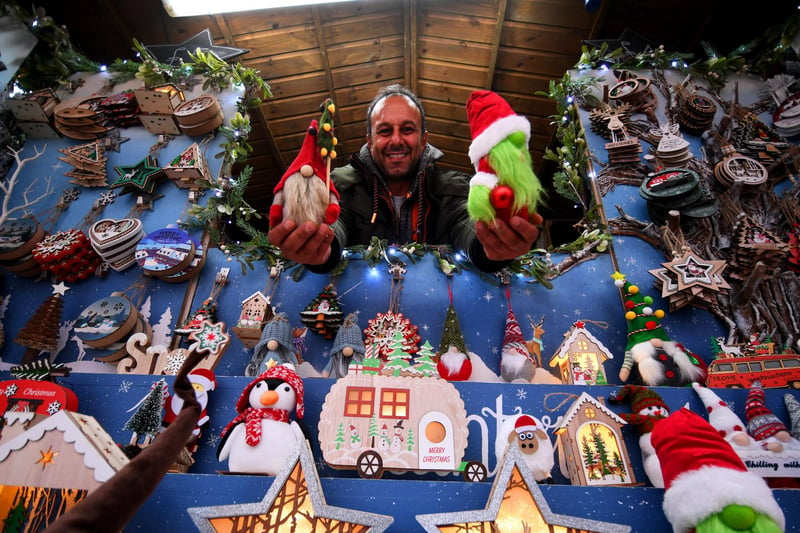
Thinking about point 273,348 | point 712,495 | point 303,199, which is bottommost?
point 712,495

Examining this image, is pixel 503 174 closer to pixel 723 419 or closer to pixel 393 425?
pixel 393 425

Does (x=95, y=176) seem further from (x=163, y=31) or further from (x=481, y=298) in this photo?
(x=481, y=298)

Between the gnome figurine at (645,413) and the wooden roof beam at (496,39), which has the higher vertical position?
the wooden roof beam at (496,39)

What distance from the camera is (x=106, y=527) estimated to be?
66 cm

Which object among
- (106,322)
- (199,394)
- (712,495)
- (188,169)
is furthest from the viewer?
(188,169)

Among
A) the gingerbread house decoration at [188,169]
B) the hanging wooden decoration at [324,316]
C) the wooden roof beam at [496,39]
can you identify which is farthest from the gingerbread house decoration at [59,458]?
the wooden roof beam at [496,39]

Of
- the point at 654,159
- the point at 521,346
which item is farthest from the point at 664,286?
the point at 654,159

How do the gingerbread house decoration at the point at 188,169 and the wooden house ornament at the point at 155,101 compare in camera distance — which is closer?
the gingerbread house decoration at the point at 188,169

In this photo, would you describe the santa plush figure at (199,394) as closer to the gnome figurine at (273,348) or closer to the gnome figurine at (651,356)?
the gnome figurine at (273,348)

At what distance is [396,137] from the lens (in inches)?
88.8

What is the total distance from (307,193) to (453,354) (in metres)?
0.77

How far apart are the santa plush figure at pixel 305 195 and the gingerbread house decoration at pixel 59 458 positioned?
705mm

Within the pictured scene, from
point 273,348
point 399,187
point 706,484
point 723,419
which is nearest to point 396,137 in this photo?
point 399,187

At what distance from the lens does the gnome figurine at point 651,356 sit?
1.62 metres
